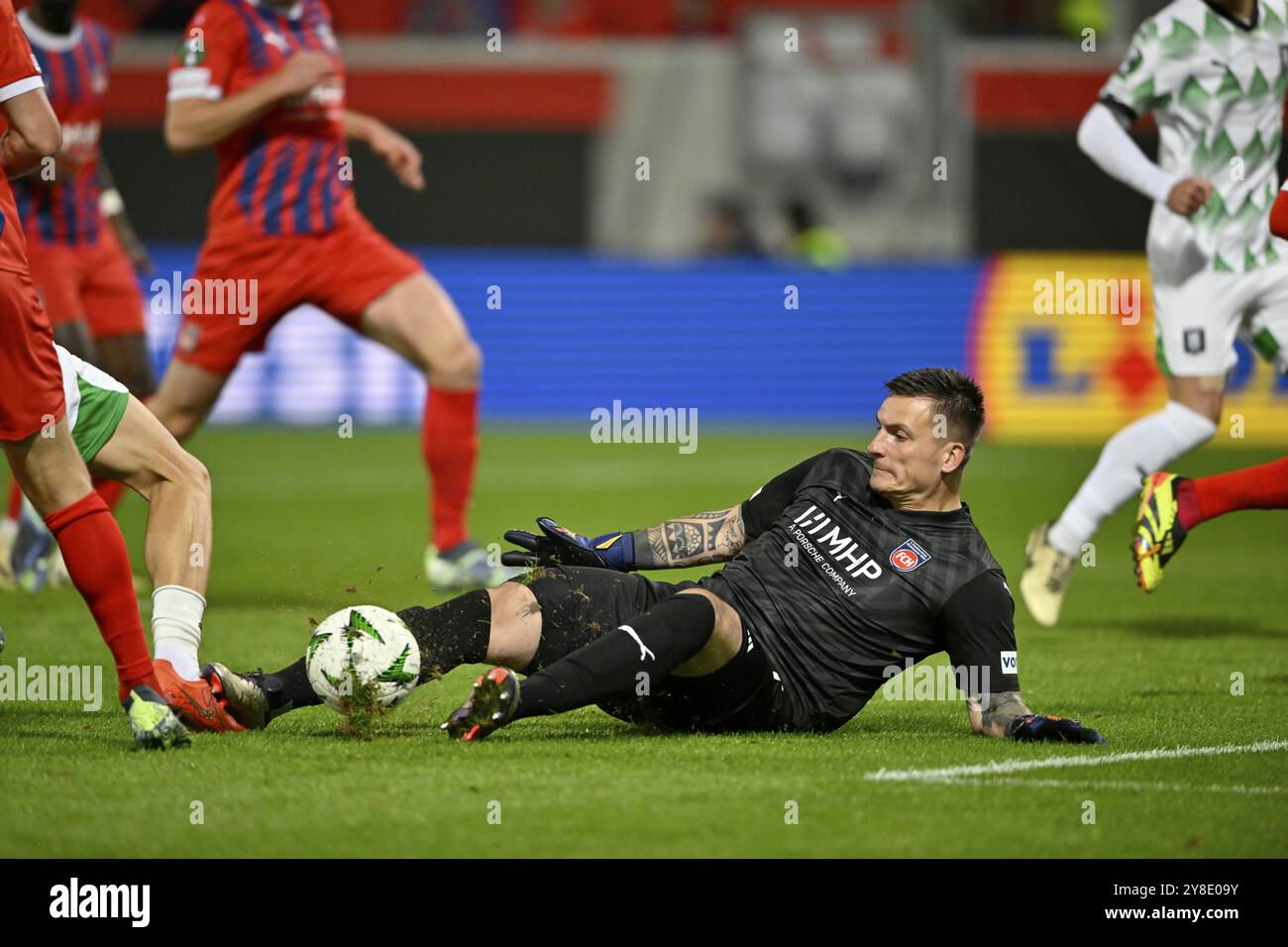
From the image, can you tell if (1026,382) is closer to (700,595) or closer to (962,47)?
(962,47)

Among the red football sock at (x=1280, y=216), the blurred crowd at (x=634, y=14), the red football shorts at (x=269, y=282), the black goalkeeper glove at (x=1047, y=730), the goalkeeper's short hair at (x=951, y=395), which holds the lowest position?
the black goalkeeper glove at (x=1047, y=730)

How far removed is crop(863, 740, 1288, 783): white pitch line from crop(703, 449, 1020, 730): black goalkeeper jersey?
11.0 inches

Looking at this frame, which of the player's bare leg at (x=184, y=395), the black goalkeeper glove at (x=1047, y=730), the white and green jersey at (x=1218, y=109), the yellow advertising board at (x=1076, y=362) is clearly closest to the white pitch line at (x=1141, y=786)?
the black goalkeeper glove at (x=1047, y=730)

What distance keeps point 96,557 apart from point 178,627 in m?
0.44

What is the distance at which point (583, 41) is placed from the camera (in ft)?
72.0

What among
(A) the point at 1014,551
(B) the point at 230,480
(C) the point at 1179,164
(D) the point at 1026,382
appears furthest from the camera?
(D) the point at 1026,382

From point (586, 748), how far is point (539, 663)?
0.30 metres

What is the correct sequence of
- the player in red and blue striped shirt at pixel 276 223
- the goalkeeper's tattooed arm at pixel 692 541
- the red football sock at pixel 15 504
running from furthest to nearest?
the red football sock at pixel 15 504
the player in red and blue striped shirt at pixel 276 223
the goalkeeper's tattooed arm at pixel 692 541

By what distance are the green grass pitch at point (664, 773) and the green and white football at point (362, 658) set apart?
15 centimetres

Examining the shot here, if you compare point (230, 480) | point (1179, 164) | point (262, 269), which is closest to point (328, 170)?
point (262, 269)

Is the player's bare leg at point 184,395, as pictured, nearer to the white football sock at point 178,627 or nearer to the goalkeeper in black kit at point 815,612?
the white football sock at point 178,627

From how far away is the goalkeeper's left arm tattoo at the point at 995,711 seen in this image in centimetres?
538

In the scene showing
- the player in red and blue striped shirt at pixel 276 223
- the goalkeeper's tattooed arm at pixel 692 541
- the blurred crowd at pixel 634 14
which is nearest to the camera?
the goalkeeper's tattooed arm at pixel 692 541
